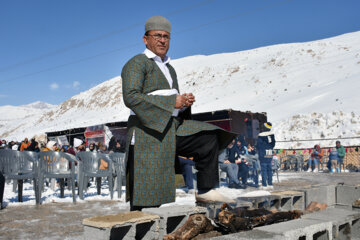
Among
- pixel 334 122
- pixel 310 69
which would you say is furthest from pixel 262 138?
pixel 310 69

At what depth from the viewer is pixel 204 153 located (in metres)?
2.40

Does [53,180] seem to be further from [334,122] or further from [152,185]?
[334,122]

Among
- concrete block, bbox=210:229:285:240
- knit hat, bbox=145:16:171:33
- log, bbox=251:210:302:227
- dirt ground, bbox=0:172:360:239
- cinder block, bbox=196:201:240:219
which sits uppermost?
knit hat, bbox=145:16:171:33

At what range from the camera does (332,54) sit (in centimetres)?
5253

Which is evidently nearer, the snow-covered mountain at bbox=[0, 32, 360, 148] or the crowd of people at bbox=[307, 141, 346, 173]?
the crowd of people at bbox=[307, 141, 346, 173]

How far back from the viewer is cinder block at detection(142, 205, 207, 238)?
7.36 ft

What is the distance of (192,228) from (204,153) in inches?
19.1

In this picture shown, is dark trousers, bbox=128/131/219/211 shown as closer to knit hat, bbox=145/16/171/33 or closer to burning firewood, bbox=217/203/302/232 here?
burning firewood, bbox=217/203/302/232

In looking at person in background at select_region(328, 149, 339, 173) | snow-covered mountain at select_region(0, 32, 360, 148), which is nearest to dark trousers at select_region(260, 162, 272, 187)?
person in background at select_region(328, 149, 339, 173)

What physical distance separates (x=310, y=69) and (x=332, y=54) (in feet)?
24.4

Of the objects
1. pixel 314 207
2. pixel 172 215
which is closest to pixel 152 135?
pixel 172 215

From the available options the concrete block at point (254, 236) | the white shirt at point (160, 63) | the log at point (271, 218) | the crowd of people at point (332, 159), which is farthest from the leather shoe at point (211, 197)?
the crowd of people at point (332, 159)

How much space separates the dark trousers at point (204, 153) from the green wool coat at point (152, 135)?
0.17 ft

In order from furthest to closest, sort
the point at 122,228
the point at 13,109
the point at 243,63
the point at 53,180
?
the point at 13,109, the point at 243,63, the point at 53,180, the point at 122,228
